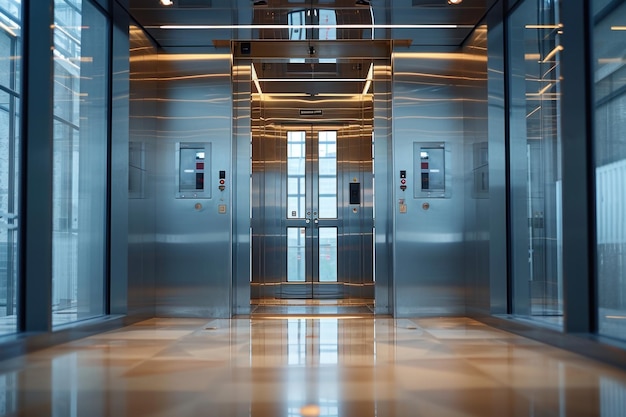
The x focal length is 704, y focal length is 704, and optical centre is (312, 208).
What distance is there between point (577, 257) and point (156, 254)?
523 cm

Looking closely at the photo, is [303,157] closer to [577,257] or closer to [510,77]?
[510,77]

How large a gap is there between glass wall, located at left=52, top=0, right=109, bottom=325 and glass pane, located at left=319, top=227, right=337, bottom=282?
14.4ft

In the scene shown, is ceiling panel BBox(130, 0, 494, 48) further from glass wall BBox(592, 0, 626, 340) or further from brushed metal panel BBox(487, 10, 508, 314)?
glass wall BBox(592, 0, 626, 340)

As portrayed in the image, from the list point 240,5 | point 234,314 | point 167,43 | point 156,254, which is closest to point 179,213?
point 156,254

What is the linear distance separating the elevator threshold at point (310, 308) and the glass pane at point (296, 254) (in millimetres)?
434

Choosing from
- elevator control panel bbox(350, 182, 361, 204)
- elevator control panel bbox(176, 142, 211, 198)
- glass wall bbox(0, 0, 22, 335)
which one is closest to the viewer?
glass wall bbox(0, 0, 22, 335)

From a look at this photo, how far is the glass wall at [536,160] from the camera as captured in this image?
6602 millimetres

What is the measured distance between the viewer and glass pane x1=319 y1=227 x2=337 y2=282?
11492 mm

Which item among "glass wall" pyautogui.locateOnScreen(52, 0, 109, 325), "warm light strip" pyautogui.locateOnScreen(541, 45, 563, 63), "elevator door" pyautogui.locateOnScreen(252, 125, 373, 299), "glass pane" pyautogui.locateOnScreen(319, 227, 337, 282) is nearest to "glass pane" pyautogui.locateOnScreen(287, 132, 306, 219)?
"elevator door" pyautogui.locateOnScreen(252, 125, 373, 299)

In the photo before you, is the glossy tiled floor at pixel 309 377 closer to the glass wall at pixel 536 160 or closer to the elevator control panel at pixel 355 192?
the glass wall at pixel 536 160

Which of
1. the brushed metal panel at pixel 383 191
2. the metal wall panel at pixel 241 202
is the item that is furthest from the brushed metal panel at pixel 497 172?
the metal wall panel at pixel 241 202

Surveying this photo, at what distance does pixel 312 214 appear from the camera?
38.0 ft

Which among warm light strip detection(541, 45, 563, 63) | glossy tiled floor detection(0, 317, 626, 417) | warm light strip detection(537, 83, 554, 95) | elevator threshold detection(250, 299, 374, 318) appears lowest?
elevator threshold detection(250, 299, 374, 318)

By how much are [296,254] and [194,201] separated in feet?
9.59
